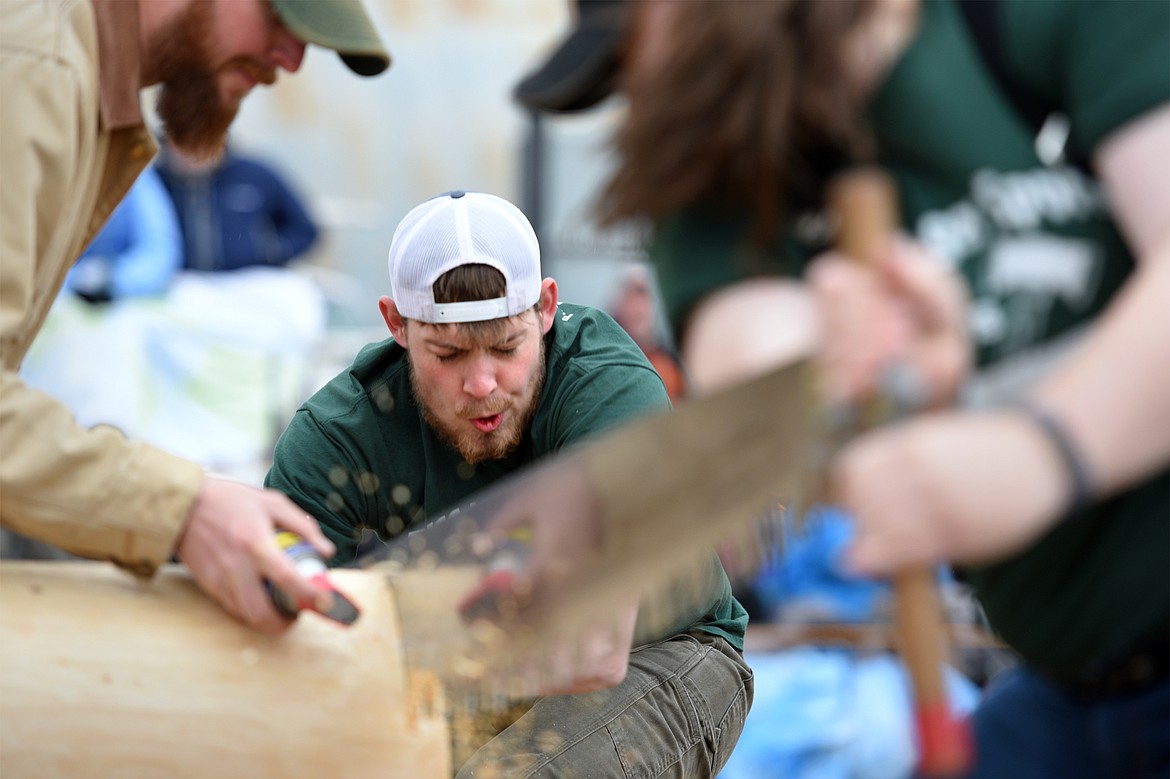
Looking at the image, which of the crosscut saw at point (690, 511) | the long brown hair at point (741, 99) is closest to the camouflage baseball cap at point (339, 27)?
the crosscut saw at point (690, 511)

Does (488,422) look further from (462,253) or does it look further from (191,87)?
(191,87)

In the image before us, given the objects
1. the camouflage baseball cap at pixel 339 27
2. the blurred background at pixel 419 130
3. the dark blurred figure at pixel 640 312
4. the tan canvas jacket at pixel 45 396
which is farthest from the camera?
the blurred background at pixel 419 130

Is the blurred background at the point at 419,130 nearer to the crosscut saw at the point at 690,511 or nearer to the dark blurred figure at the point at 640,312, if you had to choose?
the dark blurred figure at the point at 640,312

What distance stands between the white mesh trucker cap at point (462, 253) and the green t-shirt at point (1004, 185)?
2.96ft

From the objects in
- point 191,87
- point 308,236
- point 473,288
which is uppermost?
point 191,87

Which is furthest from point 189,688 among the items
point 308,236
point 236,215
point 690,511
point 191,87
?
point 308,236

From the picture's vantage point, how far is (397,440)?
225 centimetres

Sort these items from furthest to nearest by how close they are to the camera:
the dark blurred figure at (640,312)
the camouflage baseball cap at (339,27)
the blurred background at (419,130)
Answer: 1. the blurred background at (419,130)
2. the dark blurred figure at (640,312)
3. the camouflage baseball cap at (339,27)

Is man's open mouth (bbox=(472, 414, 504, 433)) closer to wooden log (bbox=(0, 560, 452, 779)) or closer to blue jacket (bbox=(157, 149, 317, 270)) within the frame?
wooden log (bbox=(0, 560, 452, 779))

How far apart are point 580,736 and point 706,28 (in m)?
1.51

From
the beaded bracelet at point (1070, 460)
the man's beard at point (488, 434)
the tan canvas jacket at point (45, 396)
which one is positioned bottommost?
the man's beard at point (488, 434)

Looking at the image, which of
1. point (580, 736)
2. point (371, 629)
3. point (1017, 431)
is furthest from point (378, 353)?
point (1017, 431)

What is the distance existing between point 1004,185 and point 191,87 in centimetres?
158

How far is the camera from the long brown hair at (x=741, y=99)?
1.06m
